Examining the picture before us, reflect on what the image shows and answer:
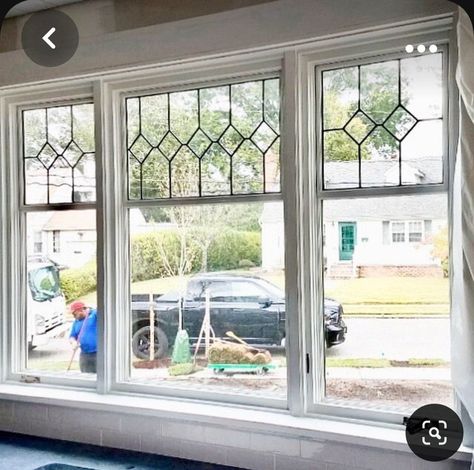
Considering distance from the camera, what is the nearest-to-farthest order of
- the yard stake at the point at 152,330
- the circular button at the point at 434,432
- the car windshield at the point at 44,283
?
the circular button at the point at 434,432 → the yard stake at the point at 152,330 → the car windshield at the point at 44,283

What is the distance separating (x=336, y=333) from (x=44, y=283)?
1.39 m

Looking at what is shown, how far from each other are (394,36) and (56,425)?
2020mm

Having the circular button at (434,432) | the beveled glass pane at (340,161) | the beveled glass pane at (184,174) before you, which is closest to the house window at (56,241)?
the beveled glass pane at (184,174)

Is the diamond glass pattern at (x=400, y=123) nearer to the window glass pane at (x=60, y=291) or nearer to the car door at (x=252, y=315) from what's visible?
the car door at (x=252, y=315)

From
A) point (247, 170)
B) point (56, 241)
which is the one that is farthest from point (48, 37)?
point (247, 170)

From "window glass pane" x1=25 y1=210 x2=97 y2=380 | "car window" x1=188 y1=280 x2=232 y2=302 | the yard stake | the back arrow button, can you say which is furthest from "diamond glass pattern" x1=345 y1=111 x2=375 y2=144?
the back arrow button

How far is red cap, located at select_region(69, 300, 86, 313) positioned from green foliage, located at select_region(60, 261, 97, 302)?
2 centimetres

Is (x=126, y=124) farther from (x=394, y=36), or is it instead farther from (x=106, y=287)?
(x=394, y=36)

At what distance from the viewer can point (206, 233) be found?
2072 mm

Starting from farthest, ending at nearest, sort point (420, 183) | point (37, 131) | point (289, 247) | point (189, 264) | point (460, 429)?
point (37, 131), point (189, 264), point (289, 247), point (420, 183), point (460, 429)

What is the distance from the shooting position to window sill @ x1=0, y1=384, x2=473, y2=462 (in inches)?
65.4

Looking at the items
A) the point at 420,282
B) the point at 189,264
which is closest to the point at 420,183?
the point at 420,282

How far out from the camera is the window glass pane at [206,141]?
6.43 ft

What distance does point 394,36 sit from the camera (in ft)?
5.61
